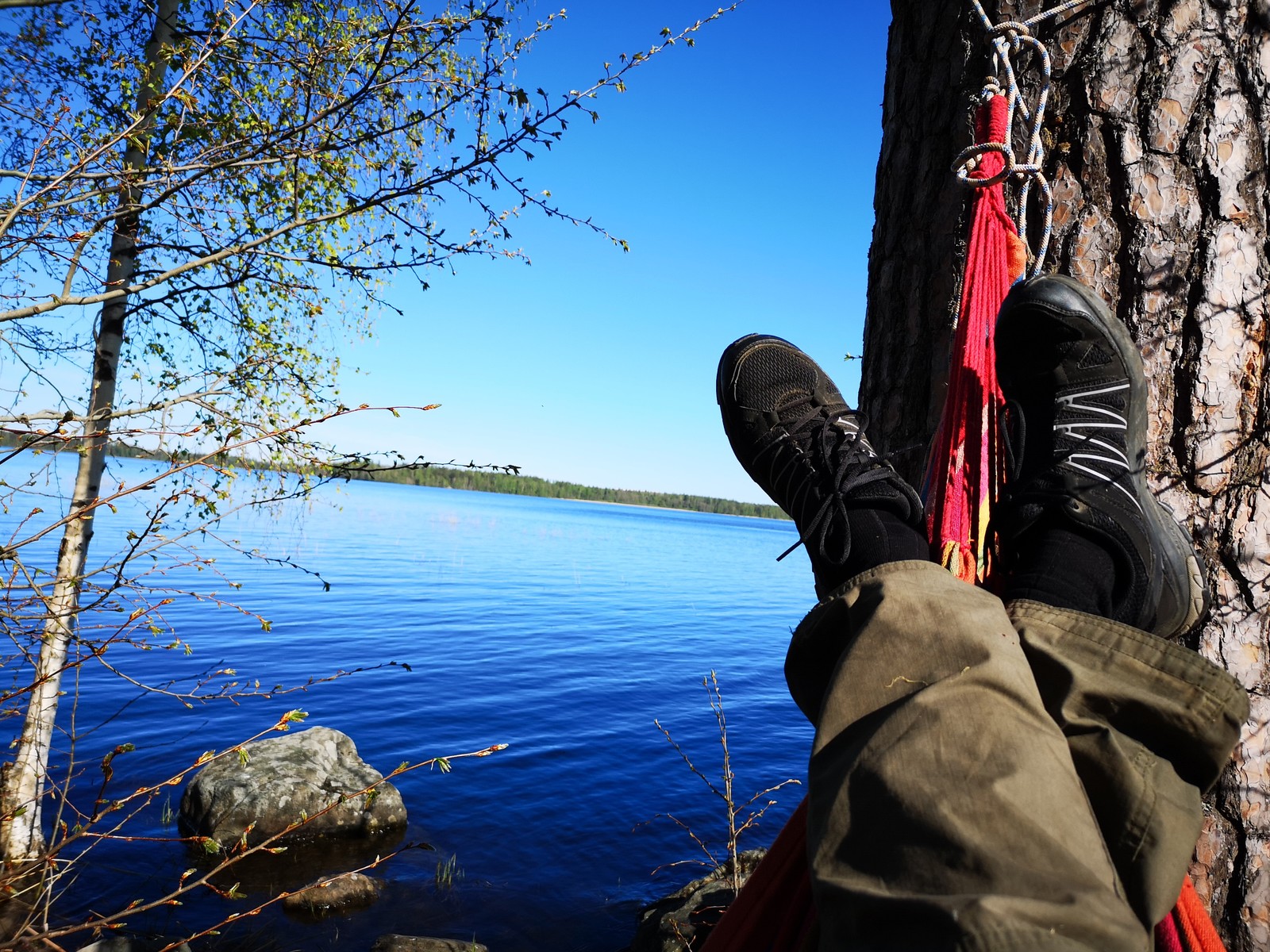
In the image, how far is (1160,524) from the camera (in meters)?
1.31

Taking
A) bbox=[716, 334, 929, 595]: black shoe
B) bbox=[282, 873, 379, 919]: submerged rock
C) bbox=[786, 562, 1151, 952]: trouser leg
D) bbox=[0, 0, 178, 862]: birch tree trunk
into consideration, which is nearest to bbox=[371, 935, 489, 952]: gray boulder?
bbox=[282, 873, 379, 919]: submerged rock

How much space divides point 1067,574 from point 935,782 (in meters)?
0.58

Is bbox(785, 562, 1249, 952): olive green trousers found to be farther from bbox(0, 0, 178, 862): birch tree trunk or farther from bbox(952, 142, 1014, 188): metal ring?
bbox(0, 0, 178, 862): birch tree trunk

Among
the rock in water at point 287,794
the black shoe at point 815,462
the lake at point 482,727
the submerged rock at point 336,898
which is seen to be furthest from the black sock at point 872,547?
the rock in water at point 287,794

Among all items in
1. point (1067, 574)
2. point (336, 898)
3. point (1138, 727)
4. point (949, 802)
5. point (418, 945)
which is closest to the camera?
point (949, 802)

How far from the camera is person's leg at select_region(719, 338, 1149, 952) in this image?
82 centimetres

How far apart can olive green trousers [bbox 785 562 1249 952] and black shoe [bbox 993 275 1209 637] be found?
229 mm

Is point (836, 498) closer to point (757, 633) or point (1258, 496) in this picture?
point (1258, 496)

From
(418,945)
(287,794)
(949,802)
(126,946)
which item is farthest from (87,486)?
(949,802)

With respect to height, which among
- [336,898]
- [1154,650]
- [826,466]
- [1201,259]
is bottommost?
[336,898]

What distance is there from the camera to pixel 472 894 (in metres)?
4.70

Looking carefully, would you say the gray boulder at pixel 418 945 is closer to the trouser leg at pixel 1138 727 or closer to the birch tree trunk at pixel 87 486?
the birch tree trunk at pixel 87 486

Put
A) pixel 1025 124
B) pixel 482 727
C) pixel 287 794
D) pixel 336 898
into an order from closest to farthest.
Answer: pixel 1025 124, pixel 336 898, pixel 287 794, pixel 482 727

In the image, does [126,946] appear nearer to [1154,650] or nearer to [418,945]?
[418,945]
